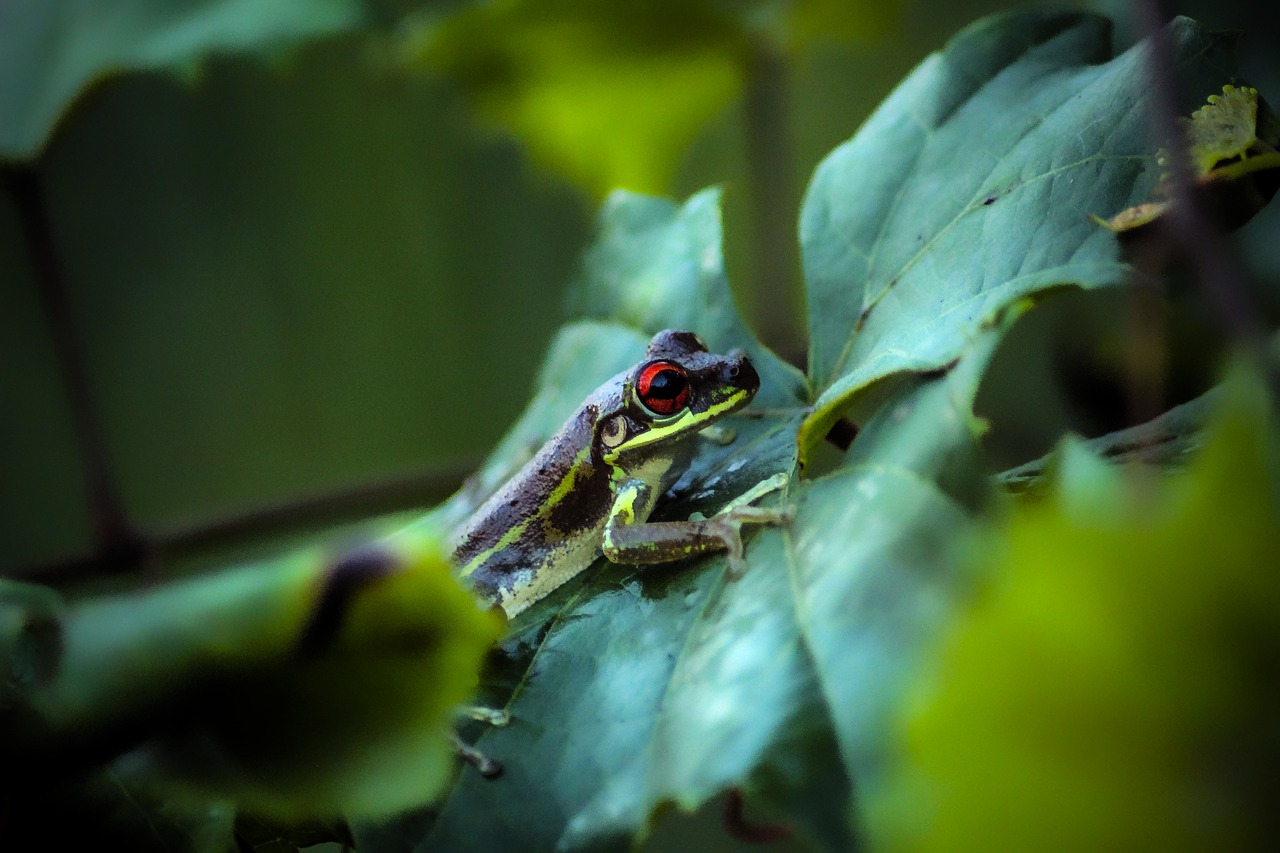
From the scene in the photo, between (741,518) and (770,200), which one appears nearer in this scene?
(741,518)

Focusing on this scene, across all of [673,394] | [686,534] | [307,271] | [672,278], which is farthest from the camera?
[307,271]

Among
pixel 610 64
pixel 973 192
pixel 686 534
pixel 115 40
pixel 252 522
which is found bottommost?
pixel 252 522

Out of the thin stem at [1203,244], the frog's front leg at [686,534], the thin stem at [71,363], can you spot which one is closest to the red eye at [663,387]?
the frog's front leg at [686,534]

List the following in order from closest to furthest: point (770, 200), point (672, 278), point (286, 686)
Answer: point (286, 686)
point (672, 278)
point (770, 200)

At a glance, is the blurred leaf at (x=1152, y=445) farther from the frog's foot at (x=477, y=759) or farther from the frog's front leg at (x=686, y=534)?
the frog's foot at (x=477, y=759)

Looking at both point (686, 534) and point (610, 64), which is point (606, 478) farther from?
point (610, 64)

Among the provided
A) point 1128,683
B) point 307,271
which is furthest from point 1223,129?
point 307,271

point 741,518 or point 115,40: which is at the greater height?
point 115,40

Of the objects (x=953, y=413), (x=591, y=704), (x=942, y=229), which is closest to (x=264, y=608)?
(x=591, y=704)
